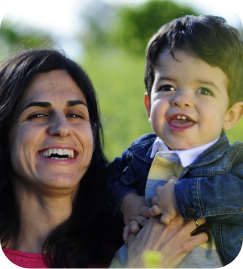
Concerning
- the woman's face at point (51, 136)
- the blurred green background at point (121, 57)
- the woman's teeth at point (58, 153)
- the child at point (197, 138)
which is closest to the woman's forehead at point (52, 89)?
the woman's face at point (51, 136)

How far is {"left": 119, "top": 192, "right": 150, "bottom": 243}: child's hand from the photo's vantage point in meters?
2.48

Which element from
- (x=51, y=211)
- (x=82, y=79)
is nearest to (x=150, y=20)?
(x=82, y=79)

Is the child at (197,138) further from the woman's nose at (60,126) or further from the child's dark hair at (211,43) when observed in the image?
the woman's nose at (60,126)

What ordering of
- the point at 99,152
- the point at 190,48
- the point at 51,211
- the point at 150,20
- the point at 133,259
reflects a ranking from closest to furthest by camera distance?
the point at 133,259 < the point at 190,48 < the point at 51,211 < the point at 99,152 < the point at 150,20

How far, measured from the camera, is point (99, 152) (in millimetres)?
2971

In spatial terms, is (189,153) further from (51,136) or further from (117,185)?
(51,136)

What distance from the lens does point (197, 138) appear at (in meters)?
2.43

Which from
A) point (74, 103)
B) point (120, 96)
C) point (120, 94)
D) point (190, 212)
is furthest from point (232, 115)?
point (120, 94)

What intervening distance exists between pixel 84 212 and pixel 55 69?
103 cm

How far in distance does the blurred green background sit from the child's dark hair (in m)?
1.74

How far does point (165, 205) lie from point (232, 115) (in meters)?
0.77

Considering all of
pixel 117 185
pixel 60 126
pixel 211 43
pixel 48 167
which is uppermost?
pixel 211 43

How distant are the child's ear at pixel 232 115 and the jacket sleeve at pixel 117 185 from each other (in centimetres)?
77

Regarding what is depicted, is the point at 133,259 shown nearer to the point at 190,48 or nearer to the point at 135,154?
the point at 135,154
